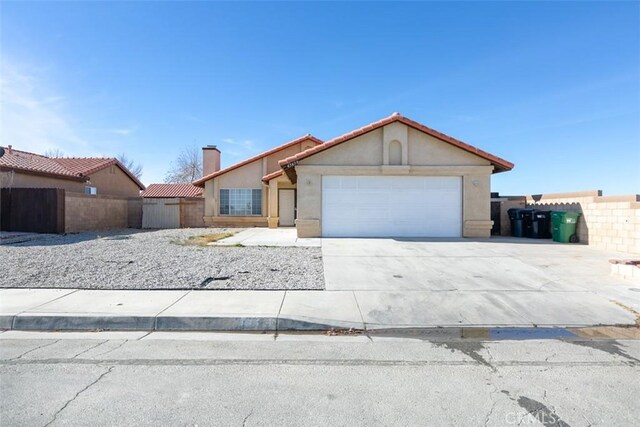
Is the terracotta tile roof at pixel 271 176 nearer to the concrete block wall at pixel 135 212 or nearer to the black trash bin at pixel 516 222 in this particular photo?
the concrete block wall at pixel 135 212

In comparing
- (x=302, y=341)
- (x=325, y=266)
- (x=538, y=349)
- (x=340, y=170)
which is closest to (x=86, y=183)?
(x=340, y=170)

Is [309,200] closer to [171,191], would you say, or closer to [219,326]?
[219,326]

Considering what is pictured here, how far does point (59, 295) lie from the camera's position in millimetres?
5977

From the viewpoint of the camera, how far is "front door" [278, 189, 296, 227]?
2003 cm

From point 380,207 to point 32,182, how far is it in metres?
19.1

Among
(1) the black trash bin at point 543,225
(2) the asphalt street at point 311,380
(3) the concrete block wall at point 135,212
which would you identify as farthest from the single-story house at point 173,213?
(1) the black trash bin at point 543,225

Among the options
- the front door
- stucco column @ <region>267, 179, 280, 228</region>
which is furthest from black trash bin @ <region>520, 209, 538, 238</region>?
stucco column @ <region>267, 179, 280, 228</region>

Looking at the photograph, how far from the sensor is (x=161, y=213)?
2200 centimetres

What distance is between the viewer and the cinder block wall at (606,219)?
9.86m

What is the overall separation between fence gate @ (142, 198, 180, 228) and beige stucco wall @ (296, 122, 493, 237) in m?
12.4

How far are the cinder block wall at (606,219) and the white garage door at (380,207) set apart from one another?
4930 mm

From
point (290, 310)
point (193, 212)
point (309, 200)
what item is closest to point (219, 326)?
point (290, 310)

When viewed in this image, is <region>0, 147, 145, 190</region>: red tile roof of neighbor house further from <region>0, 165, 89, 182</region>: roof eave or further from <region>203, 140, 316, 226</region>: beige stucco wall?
<region>203, 140, 316, 226</region>: beige stucco wall

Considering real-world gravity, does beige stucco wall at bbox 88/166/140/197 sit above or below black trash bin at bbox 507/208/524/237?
above
